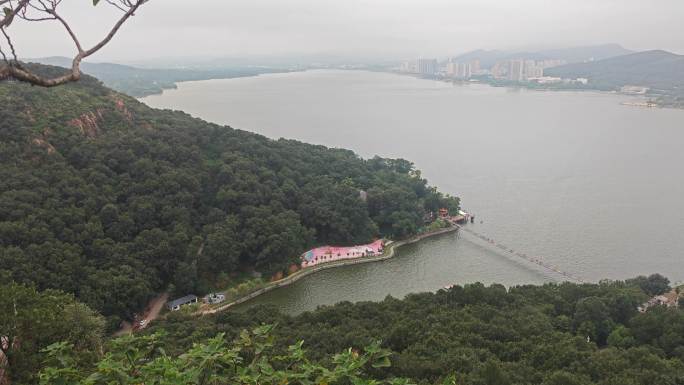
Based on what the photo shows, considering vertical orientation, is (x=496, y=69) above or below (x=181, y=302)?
above

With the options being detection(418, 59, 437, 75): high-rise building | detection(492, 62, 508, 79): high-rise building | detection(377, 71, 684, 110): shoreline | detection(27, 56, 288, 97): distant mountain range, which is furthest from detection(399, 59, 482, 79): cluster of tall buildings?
detection(27, 56, 288, 97): distant mountain range

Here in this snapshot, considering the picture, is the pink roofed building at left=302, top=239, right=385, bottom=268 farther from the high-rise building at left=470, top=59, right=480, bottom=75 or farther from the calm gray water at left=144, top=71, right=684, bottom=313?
the high-rise building at left=470, top=59, right=480, bottom=75

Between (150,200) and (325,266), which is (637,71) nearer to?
(325,266)

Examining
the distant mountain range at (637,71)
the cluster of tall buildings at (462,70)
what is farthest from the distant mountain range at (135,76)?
the distant mountain range at (637,71)

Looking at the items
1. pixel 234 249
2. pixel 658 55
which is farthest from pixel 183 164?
pixel 658 55

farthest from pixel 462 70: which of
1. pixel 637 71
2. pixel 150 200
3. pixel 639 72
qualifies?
pixel 150 200

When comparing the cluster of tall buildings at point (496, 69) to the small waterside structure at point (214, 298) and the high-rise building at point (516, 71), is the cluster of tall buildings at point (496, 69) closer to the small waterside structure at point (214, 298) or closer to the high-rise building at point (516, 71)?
the high-rise building at point (516, 71)
